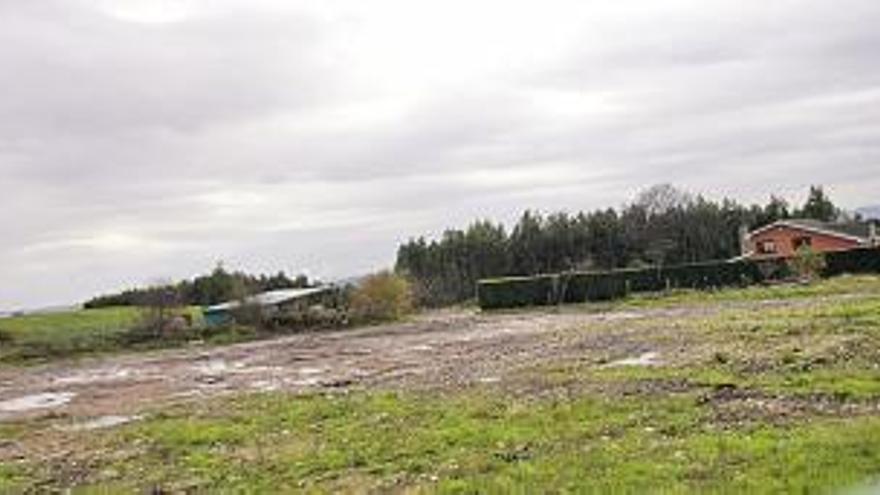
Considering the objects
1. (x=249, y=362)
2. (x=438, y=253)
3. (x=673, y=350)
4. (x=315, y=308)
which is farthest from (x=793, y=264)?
(x=438, y=253)

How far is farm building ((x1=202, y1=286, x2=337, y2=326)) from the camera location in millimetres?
77625

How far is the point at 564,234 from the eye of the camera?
117688 mm

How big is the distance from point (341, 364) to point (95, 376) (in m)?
13.1

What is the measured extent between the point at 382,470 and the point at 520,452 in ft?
5.55

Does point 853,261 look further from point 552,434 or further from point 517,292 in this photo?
point 552,434

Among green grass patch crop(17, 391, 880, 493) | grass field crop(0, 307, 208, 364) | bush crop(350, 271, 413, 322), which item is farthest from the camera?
bush crop(350, 271, 413, 322)

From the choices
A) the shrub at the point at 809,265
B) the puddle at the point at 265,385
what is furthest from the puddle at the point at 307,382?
the shrub at the point at 809,265

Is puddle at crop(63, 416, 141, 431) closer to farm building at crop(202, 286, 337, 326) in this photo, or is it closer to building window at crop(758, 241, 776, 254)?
farm building at crop(202, 286, 337, 326)

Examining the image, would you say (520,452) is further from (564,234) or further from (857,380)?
(564,234)

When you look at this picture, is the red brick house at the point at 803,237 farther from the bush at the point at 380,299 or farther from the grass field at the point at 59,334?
the grass field at the point at 59,334

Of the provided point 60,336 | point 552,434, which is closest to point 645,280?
point 60,336

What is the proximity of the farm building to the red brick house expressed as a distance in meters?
33.0

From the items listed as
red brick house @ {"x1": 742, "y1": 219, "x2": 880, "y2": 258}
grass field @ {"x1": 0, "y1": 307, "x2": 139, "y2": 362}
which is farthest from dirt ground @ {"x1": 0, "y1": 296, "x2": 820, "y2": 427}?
red brick house @ {"x1": 742, "y1": 219, "x2": 880, "y2": 258}

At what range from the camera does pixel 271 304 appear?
80000 millimetres
